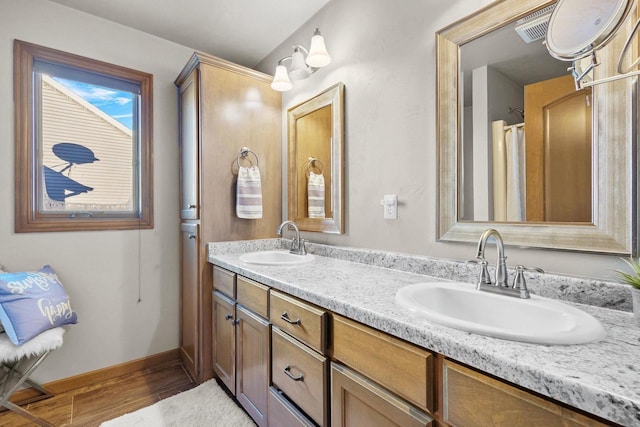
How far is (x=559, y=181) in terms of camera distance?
0.98m

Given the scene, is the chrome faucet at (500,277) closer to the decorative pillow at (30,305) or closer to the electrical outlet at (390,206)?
the electrical outlet at (390,206)

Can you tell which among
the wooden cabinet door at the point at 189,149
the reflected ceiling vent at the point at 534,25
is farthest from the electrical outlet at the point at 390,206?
the wooden cabinet door at the point at 189,149

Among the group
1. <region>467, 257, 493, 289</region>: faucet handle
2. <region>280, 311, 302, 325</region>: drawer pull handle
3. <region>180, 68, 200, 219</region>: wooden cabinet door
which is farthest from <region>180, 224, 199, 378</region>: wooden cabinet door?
<region>467, 257, 493, 289</region>: faucet handle

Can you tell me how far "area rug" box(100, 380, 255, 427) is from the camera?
62.3 inches

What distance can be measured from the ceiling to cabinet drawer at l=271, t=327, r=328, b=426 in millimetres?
1973

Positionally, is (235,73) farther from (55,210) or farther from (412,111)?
(55,210)

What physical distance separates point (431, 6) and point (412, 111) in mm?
455

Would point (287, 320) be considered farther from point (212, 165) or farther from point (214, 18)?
point (214, 18)

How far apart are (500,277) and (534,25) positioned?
89 centimetres

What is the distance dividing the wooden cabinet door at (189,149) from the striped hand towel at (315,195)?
750mm

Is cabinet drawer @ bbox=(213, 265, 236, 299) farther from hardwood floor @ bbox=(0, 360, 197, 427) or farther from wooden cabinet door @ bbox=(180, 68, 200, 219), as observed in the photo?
hardwood floor @ bbox=(0, 360, 197, 427)

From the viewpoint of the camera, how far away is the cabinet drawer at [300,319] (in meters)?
1.03

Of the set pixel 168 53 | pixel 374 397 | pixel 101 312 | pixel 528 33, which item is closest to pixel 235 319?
pixel 374 397

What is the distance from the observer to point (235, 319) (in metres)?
1.62
